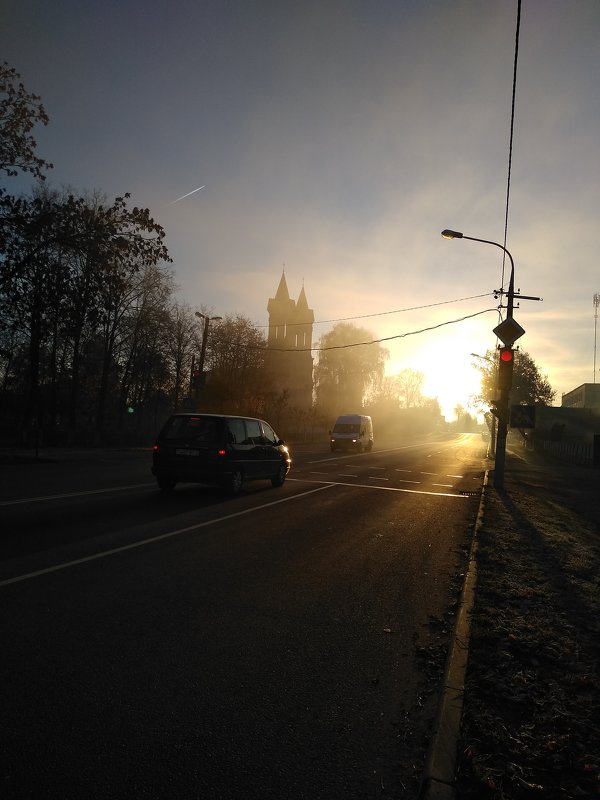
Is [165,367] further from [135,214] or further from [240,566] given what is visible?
[240,566]

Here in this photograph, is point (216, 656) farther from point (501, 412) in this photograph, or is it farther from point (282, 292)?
point (282, 292)

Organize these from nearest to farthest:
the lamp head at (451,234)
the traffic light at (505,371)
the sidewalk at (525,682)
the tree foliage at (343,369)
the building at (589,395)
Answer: the sidewalk at (525,682) < the traffic light at (505,371) < the lamp head at (451,234) < the tree foliage at (343,369) < the building at (589,395)

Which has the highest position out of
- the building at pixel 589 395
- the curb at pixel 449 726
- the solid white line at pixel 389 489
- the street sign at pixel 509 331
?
the building at pixel 589 395

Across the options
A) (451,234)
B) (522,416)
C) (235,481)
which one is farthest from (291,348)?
(235,481)

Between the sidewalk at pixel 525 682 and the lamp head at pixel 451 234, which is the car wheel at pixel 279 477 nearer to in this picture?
the sidewalk at pixel 525 682

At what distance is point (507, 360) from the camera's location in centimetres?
1478

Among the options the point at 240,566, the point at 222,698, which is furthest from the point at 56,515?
the point at 222,698

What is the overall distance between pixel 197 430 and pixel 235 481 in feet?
4.70

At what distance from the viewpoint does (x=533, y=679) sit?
3.40 metres

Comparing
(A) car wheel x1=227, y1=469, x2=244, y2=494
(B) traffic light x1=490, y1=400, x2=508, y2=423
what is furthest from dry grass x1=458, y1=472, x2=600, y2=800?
(B) traffic light x1=490, y1=400, x2=508, y2=423

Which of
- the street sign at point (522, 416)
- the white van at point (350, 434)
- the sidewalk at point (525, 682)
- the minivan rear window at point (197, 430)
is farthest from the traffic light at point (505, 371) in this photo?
the white van at point (350, 434)

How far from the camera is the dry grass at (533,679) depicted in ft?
7.78

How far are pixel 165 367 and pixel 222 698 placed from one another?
49339 mm

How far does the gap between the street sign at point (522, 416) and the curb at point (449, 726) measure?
39.4 ft
